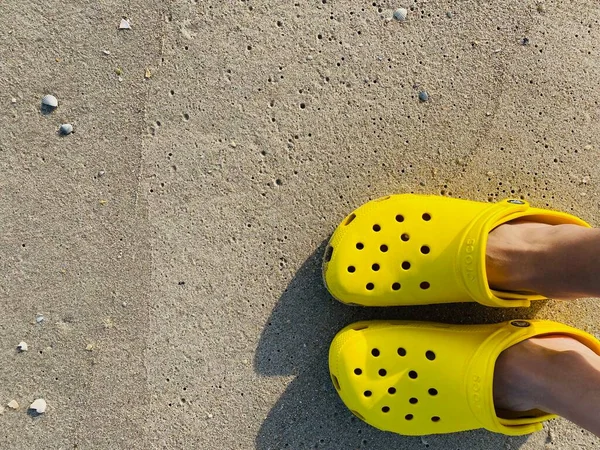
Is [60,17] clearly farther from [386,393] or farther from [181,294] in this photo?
[386,393]

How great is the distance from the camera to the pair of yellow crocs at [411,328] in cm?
162

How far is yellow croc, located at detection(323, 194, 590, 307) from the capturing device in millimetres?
1624

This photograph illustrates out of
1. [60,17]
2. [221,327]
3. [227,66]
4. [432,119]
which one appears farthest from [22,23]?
[432,119]

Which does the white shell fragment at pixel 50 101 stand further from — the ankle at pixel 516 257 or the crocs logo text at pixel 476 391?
the crocs logo text at pixel 476 391

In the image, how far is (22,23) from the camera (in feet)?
5.65

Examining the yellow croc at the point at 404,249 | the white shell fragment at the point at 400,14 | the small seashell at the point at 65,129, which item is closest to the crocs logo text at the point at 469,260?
the yellow croc at the point at 404,249

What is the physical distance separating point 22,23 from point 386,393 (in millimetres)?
1571

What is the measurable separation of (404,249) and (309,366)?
1.57ft

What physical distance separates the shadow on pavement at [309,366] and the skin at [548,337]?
0.75ft

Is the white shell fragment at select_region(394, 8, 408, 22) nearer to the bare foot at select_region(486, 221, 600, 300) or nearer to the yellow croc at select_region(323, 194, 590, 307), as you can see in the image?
the yellow croc at select_region(323, 194, 590, 307)

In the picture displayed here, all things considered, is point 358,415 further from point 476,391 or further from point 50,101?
point 50,101

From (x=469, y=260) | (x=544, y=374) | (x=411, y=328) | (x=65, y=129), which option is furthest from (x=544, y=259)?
(x=65, y=129)

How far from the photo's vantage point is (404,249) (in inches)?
65.6

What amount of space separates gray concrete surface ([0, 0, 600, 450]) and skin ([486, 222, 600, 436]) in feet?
0.75
